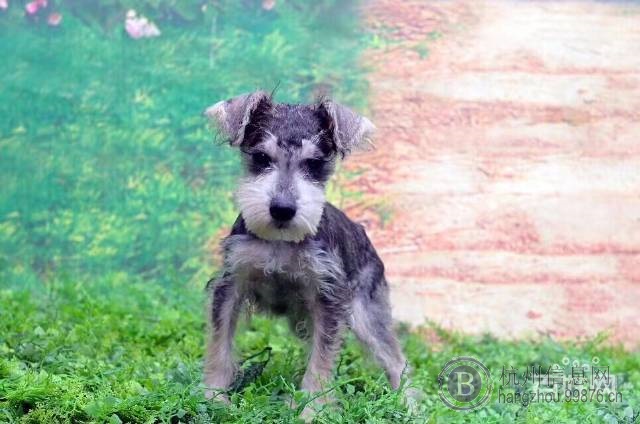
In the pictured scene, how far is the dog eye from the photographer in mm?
5750

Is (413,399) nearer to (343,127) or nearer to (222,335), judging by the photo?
(222,335)

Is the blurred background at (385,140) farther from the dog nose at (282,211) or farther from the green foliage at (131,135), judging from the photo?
the dog nose at (282,211)

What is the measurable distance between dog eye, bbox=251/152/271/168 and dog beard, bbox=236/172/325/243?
141 millimetres

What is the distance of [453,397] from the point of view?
6590mm

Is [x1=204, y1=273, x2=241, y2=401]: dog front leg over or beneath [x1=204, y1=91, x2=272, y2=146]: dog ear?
beneath

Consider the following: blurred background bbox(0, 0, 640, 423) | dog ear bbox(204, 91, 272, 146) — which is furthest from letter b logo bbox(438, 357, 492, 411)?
dog ear bbox(204, 91, 272, 146)

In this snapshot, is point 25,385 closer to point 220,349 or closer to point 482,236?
point 220,349

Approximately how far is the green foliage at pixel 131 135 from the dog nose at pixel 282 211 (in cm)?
383

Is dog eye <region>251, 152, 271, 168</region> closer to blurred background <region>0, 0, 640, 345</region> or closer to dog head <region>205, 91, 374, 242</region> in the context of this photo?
dog head <region>205, 91, 374, 242</region>

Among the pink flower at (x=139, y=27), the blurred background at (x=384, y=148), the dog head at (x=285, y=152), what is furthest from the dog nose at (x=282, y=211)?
the pink flower at (x=139, y=27)

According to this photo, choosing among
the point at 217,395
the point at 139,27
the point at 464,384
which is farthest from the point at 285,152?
the point at 139,27

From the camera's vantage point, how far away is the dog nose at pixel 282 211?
541cm

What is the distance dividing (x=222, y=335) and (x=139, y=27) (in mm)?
4453

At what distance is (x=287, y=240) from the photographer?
569 centimetres
